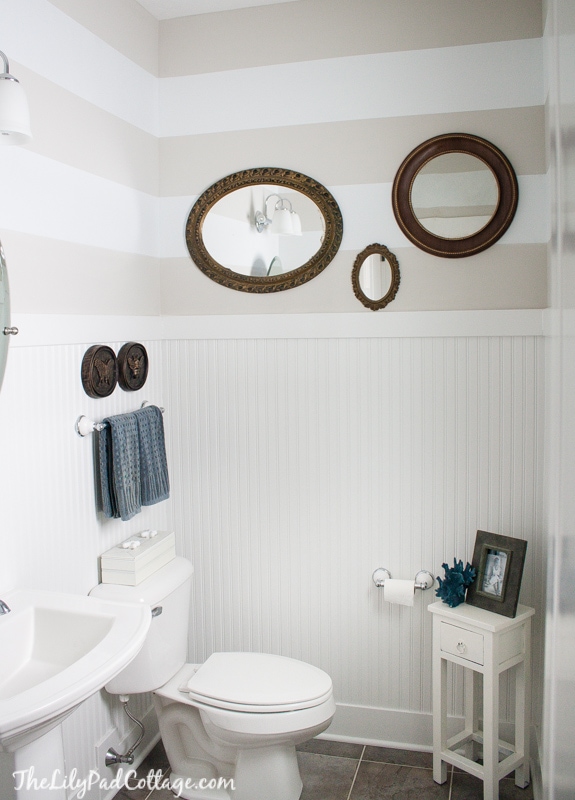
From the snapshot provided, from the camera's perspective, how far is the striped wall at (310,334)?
2.22 metres

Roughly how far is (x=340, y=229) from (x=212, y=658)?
1.55 meters

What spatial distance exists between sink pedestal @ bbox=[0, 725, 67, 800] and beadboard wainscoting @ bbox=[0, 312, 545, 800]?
0.55 m

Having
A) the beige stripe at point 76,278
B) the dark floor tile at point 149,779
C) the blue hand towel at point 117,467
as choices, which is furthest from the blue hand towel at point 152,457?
the dark floor tile at point 149,779

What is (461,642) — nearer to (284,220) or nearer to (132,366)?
(132,366)

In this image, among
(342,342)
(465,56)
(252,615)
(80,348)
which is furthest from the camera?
(252,615)

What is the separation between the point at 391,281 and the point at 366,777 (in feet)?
5.62

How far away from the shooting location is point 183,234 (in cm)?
262

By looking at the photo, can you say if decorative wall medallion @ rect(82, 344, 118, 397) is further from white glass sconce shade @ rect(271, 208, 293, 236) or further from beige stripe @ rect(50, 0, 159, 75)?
beige stripe @ rect(50, 0, 159, 75)

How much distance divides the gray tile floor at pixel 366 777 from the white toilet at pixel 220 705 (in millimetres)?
113

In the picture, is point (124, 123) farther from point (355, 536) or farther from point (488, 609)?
point (488, 609)

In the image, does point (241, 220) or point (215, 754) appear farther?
point (241, 220)

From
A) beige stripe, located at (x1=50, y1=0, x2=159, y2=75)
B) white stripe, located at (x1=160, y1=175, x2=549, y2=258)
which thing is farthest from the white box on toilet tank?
beige stripe, located at (x1=50, y1=0, x2=159, y2=75)

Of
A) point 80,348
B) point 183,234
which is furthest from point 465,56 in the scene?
point 80,348

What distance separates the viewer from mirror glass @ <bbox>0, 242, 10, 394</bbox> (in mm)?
1627
